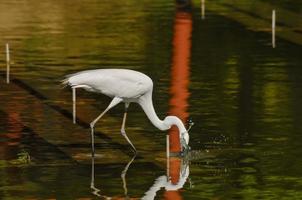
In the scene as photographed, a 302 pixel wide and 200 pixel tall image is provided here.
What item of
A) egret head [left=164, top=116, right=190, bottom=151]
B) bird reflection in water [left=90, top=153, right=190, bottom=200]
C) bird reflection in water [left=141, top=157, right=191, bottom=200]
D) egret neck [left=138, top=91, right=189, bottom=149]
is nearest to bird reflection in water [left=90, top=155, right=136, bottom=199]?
bird reflection in water [left=90, top=153, right=190, bottom=200]

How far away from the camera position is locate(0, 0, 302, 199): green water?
1767 centimetres

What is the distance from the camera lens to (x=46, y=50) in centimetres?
3284

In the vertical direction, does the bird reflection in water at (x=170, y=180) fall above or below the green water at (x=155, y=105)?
above

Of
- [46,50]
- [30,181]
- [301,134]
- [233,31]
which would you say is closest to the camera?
[30,181]

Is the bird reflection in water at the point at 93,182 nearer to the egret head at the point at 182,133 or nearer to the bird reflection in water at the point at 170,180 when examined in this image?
the bird reflection in water at the point at 170,180

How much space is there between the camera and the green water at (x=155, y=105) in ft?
58.0

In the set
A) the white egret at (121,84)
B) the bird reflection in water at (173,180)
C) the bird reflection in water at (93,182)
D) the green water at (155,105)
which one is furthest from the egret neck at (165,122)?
the bird reflection in water at (93,182)

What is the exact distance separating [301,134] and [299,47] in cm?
1248

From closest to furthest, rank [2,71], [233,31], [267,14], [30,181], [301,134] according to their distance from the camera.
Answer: [30,181] < [301,134] < [2,71] < [233,31] < [267,14]

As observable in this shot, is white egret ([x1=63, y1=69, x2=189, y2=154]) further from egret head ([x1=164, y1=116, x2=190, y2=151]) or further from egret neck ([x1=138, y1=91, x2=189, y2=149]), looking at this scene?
egret head ([x1=164, y1=116, x2=190, y2=151])

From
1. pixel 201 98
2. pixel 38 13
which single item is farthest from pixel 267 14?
pixel 201 98

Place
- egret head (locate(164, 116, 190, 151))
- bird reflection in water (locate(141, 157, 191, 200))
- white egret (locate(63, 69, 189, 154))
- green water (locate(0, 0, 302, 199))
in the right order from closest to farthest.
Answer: bird reflection in water (locate(141, 157, 191, 200)), green water (locate(0, 0, 302, 199)), egret head (locate(164, 116, 190, 151)), white egret (locate(63, 69, 189, 154))

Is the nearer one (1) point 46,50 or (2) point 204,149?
(2) point 204,149

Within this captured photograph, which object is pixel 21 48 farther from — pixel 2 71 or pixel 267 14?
pixel 267 14
